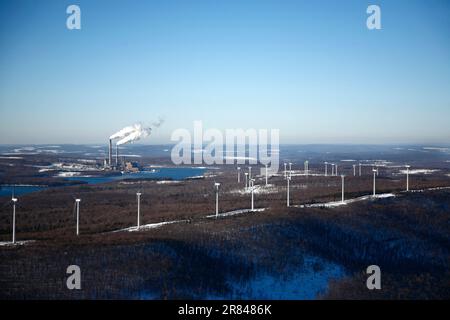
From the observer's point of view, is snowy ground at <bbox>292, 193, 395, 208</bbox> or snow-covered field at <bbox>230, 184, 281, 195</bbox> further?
snow-covered field at <bbox>230, 184, 281, 195</bbox>

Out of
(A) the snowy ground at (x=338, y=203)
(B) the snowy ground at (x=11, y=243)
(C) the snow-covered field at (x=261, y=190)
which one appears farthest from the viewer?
(C) the snow-covered field at (x=261, y=190)

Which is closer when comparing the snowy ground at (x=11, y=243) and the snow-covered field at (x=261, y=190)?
the snowy ground at (x=11, y=243)

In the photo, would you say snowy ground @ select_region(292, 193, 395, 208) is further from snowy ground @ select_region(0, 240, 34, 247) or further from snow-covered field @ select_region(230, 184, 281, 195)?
snowy ground @ select_region(0, 240, 34, 247)

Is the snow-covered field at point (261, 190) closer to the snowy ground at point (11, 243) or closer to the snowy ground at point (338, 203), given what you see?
the snowy ground at point (338, 203)

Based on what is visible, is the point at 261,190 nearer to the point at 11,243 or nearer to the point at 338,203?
the point at 338,203

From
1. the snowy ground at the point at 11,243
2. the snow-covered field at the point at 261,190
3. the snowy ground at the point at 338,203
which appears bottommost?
the snow-covered field at the point at 261,190

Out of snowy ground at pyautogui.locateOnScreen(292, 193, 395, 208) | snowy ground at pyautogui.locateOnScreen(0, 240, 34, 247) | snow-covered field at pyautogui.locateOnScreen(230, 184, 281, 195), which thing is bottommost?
snow-covered field at pyautogui.locateOnScreen(230, 184, 281, 195)

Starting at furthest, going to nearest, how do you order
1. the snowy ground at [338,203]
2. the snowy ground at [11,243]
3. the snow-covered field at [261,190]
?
1. the snow-covered field at [261,190]
2. the snowy ground at [338,203]
3. the snowy ground at [11,243]

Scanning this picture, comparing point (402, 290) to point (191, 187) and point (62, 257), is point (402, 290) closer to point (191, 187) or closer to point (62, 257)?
point (62, 257)

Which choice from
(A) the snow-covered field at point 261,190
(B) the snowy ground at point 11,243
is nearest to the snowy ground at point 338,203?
(A) the snow-covered field at point 261,190

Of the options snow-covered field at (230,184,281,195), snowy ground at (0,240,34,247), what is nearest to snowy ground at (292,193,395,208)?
snow-covered field at (230,184,281,195)
